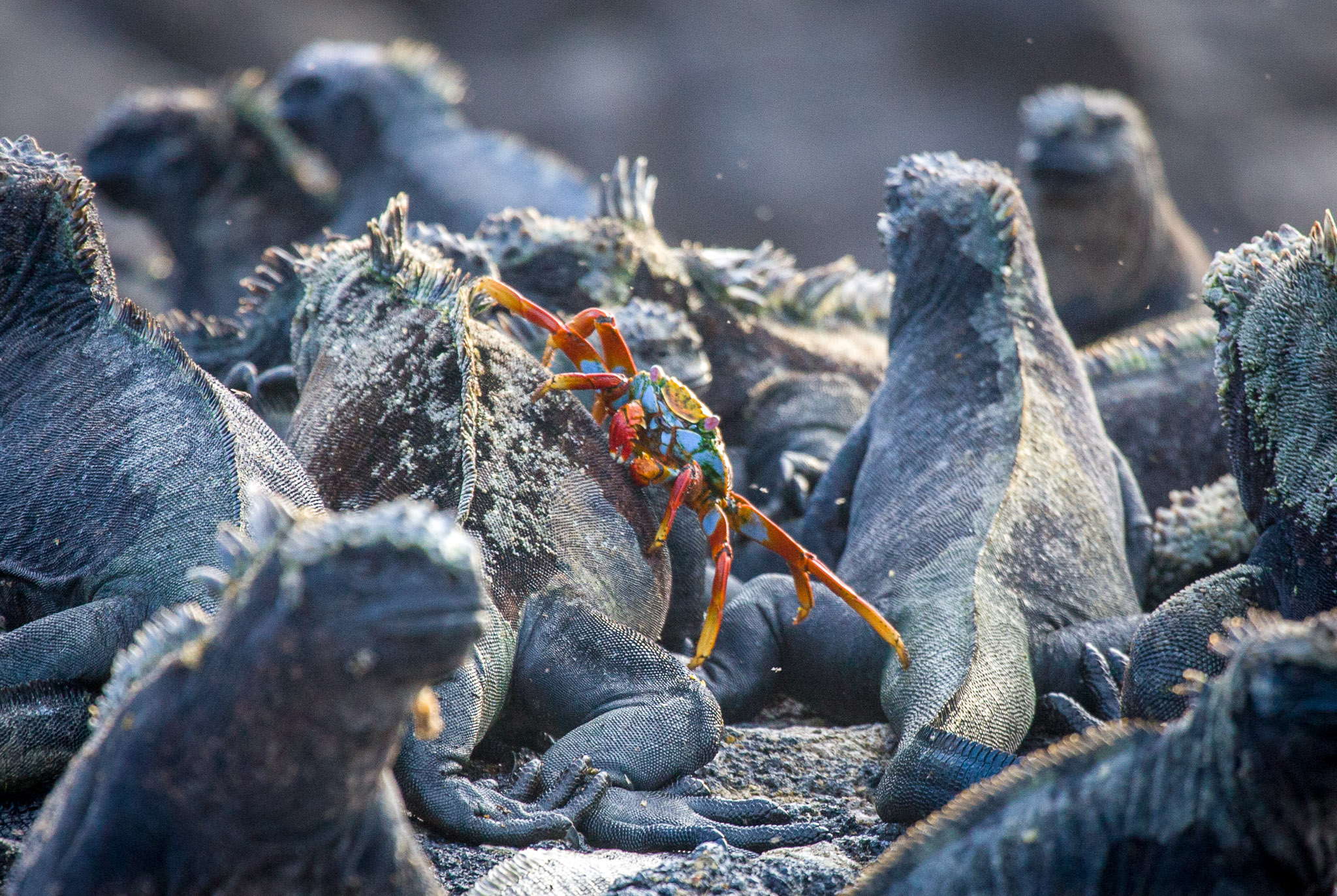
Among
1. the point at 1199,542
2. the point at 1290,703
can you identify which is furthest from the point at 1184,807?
the point at 1199,542

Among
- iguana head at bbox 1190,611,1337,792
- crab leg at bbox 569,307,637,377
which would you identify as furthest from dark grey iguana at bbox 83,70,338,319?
iguana head at bbox 1190,611,1337,792

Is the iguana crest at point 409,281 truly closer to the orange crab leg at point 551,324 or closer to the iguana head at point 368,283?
the iguana head at point 368,283

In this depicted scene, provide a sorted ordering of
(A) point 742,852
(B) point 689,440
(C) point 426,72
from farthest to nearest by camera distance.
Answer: (C) point 426,72, (B) point 689,440, (A) point 742,852

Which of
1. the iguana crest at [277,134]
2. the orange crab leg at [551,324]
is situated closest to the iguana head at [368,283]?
the orange crab leg at [551,324]

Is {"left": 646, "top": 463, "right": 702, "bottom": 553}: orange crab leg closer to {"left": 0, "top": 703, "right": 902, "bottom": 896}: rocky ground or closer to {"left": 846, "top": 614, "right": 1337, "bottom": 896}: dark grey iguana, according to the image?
{"left": 0, "top": 703, "right": 902, "bottom": 896}: rocky ground

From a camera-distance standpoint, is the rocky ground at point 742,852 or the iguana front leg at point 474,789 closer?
the rocky ground at point 742,852

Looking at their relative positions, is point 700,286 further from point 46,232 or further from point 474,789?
point 474,789

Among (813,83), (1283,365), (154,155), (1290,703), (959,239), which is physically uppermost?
(813,83)
